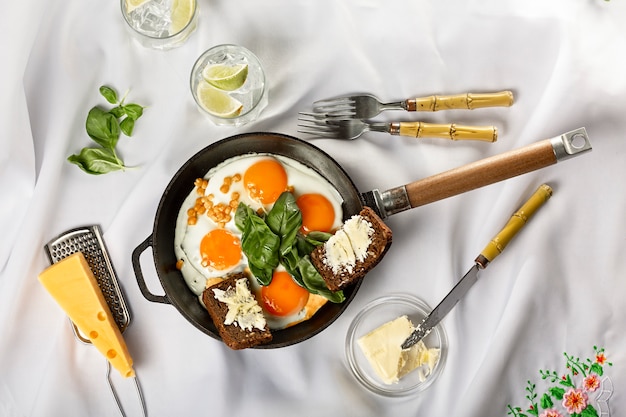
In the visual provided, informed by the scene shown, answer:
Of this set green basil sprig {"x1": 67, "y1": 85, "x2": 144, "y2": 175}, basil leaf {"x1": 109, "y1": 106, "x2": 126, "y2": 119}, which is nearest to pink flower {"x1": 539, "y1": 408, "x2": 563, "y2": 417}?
green basil sprig {"x1": 67, "y1": 85, "x2": 144, "y2": 175}

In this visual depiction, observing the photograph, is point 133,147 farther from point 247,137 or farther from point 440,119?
point 440,119

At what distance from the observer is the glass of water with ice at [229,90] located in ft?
9.84

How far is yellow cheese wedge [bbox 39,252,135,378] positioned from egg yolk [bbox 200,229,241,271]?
50cm

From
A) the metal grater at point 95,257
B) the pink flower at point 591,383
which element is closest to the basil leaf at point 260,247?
the metal grater at point 95,257

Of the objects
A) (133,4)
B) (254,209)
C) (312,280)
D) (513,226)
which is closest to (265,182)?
(254,209)

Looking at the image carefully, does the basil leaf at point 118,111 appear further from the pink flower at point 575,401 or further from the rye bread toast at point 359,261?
the pink flower at point 575,401

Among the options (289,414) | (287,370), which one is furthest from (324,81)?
(289,414)

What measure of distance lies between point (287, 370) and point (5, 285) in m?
1.30

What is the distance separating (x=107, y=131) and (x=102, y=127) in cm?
3

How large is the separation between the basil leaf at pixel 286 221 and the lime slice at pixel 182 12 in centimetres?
89

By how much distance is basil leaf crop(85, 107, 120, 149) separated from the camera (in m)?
3.09

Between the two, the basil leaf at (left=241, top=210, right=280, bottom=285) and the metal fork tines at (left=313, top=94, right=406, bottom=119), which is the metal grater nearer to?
the basil leaf at (left=241, top=210, right=280, bottom=285)

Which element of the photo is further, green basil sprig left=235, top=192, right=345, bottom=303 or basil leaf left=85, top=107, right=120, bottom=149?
basil leaf left=85, top=107, right=120, bottom=149

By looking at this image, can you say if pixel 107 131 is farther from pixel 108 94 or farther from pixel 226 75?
pixel 226 75
